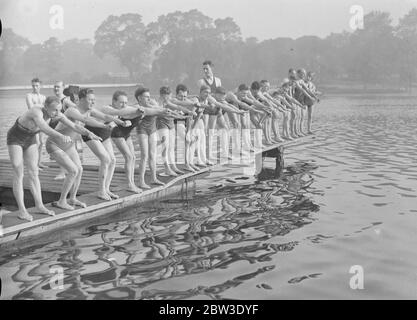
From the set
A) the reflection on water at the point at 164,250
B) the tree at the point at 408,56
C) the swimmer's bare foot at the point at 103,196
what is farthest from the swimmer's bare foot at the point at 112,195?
the tree at the point at 408,56

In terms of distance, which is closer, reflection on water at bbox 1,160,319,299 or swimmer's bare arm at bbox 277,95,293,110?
reflection on water at bbox 1,160,319,299

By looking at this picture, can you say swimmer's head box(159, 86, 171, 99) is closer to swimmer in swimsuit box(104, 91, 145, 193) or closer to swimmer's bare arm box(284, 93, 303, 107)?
swimmer in swimsuit box(104, 91, 145, 193)

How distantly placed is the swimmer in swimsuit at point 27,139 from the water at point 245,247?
123 centimetres

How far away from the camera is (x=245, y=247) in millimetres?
9406

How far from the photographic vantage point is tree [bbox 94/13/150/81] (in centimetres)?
9956

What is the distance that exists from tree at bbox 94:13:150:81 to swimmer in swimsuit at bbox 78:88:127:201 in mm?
85055

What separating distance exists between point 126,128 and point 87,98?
1378 millimetres

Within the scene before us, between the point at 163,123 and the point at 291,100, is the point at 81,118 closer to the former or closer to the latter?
the point at 163,123

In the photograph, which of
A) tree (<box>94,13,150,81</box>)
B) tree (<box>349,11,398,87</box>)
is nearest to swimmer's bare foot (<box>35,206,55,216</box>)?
tree (<box>349,11,398,87</box>)

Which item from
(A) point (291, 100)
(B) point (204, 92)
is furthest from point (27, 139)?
(A) point (291, 100)

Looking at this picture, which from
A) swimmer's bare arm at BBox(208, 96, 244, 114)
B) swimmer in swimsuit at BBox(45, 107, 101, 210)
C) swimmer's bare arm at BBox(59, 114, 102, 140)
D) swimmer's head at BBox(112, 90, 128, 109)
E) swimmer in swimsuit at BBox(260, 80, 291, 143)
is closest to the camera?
swimmer's bare arm at BBox(59, 114, 102, 140)

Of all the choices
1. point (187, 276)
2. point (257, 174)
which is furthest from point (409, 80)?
point (187, 276)

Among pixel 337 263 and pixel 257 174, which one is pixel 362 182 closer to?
pixel 257 174

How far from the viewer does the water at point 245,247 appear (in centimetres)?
755
